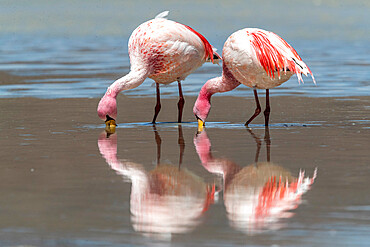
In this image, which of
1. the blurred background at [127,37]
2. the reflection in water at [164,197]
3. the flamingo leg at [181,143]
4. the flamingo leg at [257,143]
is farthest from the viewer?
the blurred background at [127,37]

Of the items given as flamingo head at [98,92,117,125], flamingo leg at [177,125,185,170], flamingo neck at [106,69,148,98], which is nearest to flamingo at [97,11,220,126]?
flamingo neck at [106,69,148,98]

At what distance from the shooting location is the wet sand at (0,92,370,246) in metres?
5.12

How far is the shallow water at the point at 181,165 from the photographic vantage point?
5.21 m

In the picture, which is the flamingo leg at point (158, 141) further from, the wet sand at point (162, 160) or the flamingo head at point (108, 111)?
the flamingo head at point (108, 111)

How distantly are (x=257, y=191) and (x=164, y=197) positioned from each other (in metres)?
0.69

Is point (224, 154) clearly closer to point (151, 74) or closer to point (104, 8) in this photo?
point (151, 74)

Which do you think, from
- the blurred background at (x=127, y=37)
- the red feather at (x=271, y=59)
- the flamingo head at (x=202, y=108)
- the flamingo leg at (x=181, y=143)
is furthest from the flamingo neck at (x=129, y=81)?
the blurred background at (x=127, y=37)

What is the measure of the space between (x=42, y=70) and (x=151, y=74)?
7.22m

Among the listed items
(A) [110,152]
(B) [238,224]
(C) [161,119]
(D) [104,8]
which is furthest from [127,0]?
(B) [238,224]

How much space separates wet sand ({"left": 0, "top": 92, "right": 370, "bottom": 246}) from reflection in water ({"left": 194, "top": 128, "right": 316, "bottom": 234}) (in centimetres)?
8

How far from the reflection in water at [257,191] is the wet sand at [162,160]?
0.08 m

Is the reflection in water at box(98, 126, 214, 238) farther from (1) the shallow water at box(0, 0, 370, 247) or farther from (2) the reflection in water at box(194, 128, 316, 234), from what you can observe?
(2) the reflection in water at box(194, 128, 316, 234)

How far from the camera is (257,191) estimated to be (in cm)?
620

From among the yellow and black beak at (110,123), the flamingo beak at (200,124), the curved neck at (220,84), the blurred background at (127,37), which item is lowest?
the blurred background at (127,37)
